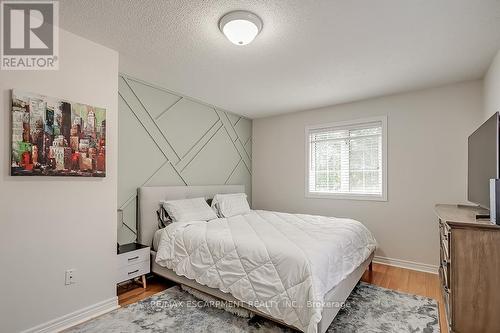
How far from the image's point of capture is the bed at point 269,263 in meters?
1.82

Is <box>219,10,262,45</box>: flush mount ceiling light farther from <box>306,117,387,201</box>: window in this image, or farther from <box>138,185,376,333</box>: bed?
<box>306,117,387,201</box>: window

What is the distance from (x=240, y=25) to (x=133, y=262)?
2502 mm

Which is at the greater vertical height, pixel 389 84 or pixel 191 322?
pixel 389 84

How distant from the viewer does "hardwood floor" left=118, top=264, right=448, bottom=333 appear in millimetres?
2625

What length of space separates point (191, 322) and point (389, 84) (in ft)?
11.4

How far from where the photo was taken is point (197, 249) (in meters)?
2.49

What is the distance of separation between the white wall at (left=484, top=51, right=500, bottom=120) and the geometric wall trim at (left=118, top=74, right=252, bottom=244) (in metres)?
3.48

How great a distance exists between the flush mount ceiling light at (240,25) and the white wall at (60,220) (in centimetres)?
124

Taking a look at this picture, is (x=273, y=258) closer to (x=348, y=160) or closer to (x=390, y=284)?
(x=390, y=284)

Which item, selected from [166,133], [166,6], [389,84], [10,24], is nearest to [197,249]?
[166,133]

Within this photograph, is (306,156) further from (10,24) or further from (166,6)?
(10,24)

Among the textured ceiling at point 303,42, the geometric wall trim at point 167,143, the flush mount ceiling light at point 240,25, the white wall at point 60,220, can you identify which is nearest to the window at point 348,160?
the textured ceiling at point 303,42

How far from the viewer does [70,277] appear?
212cm

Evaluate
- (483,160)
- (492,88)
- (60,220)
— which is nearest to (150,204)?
(60,220)
